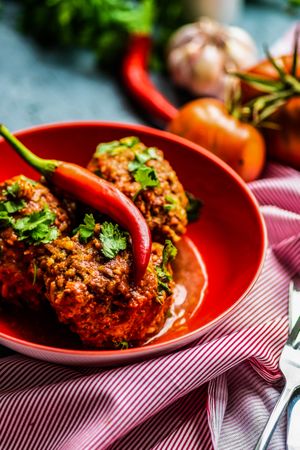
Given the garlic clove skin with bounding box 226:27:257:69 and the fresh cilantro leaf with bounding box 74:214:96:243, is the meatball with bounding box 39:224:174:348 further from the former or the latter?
the garlic clove skin with bounding box 226:27:257:69

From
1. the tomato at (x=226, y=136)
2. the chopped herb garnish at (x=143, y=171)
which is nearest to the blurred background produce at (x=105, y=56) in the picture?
the tomato at (x=226, y=136)

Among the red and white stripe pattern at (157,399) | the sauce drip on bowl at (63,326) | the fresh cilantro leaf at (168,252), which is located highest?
the fresh cilantro leaf at (168,252)

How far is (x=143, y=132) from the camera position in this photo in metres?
3.38

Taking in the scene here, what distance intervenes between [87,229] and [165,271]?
36 centimetres

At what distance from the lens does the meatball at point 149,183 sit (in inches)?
111

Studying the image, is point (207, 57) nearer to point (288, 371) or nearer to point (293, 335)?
point (293, 335)

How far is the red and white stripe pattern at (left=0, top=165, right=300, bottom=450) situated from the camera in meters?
2.44

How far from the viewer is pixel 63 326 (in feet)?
8.88

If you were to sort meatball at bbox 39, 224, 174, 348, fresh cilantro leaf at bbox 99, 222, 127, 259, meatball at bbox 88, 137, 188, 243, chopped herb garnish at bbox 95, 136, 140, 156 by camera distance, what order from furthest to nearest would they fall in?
1. chopped herb garnish at bbox 95, 136, 140, 156
2. meatball at bbox 88, 137, 188, 243
3. fresh cilantro leaf at bbox 99, 222, 127, 259
4. meatball at bbox 39, 224, 174, 348

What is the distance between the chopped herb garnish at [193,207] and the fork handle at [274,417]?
3.38ft

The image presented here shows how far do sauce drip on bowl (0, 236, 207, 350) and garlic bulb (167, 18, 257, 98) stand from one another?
2.13 metres

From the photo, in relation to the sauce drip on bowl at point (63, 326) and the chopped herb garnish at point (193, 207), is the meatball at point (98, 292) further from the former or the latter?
the chopped herb garnish at point (193, 207)

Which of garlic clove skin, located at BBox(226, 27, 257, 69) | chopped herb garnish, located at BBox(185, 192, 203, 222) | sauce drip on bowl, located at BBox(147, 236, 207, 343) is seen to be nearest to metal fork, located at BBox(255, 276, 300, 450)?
sauce drip on bowl, located at BBox(147, 236, 207, 343)

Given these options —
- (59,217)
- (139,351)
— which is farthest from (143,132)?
(139,351)
